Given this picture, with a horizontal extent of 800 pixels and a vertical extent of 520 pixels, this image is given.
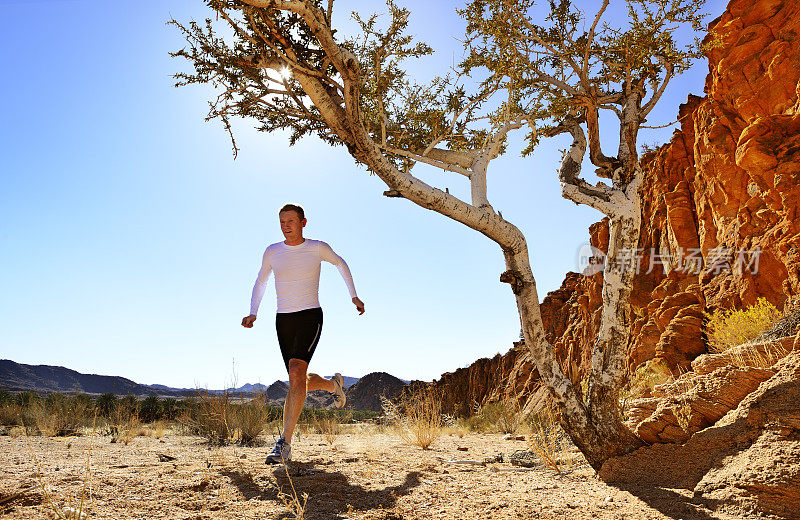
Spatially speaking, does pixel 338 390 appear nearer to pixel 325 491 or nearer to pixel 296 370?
pixel 296 370

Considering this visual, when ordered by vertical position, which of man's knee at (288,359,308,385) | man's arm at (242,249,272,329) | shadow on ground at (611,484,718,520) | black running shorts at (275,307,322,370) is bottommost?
shadow on ground at (611,484,718,520)

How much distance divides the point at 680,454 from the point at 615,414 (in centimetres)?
65

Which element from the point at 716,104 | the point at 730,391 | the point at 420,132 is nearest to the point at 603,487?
the point at 730,391

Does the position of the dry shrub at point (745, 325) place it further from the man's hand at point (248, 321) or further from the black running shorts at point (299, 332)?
the man's hand at point (248, 321)

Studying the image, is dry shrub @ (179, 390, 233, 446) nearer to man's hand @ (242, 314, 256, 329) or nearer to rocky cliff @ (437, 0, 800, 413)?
man's hand @ (242, 314, 256, 329)

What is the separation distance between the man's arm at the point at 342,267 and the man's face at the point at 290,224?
29 cm

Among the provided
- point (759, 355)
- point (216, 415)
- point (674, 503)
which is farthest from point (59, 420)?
point (759, 355)

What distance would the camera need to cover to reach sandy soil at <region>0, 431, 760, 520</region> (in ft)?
9.65

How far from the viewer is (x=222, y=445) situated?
721cm

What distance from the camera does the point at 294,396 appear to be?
14.5ft

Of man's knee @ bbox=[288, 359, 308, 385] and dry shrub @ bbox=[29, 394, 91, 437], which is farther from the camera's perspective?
dry shrub @ bbox=[29, 394, 91, 437]

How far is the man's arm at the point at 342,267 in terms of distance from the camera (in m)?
4.94

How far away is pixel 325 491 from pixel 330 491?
38 millimetres

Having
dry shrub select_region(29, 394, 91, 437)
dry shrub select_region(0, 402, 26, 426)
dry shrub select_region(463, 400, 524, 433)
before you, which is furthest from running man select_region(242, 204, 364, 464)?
dry shrub select_region(0, 402, 26, 426)
